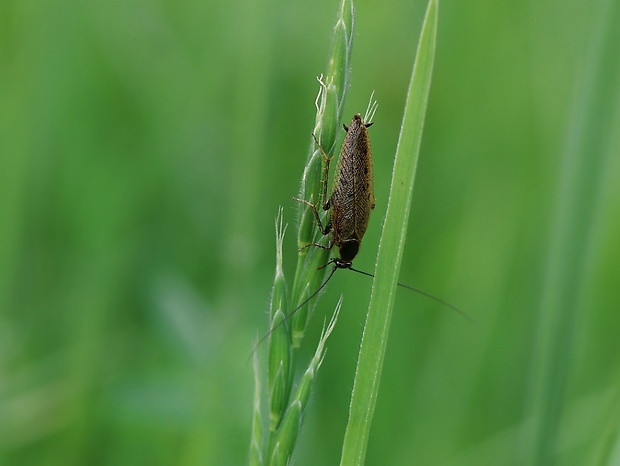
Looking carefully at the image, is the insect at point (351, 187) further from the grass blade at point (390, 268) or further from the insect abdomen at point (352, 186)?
the grass blade at point (390, 268)

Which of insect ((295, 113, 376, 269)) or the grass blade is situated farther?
insect ((295, 113, 376, 269))

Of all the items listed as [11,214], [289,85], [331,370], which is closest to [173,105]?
[289,85]

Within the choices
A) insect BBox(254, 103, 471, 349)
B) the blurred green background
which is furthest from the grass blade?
insect BBox(254, 103, 471, 349)

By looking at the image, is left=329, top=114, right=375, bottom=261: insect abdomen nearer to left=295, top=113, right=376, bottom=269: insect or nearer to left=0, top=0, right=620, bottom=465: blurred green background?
left=295, top=113, right=376, bottom=269: insect

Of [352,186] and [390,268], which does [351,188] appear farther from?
[390,268]

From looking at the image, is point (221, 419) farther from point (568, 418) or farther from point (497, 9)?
point (497, 9)

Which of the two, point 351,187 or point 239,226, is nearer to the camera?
point 239,226

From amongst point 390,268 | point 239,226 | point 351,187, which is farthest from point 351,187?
point 390,268

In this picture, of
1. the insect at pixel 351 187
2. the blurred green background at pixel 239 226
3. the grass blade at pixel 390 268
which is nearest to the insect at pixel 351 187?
the insect at pixel 351 187
